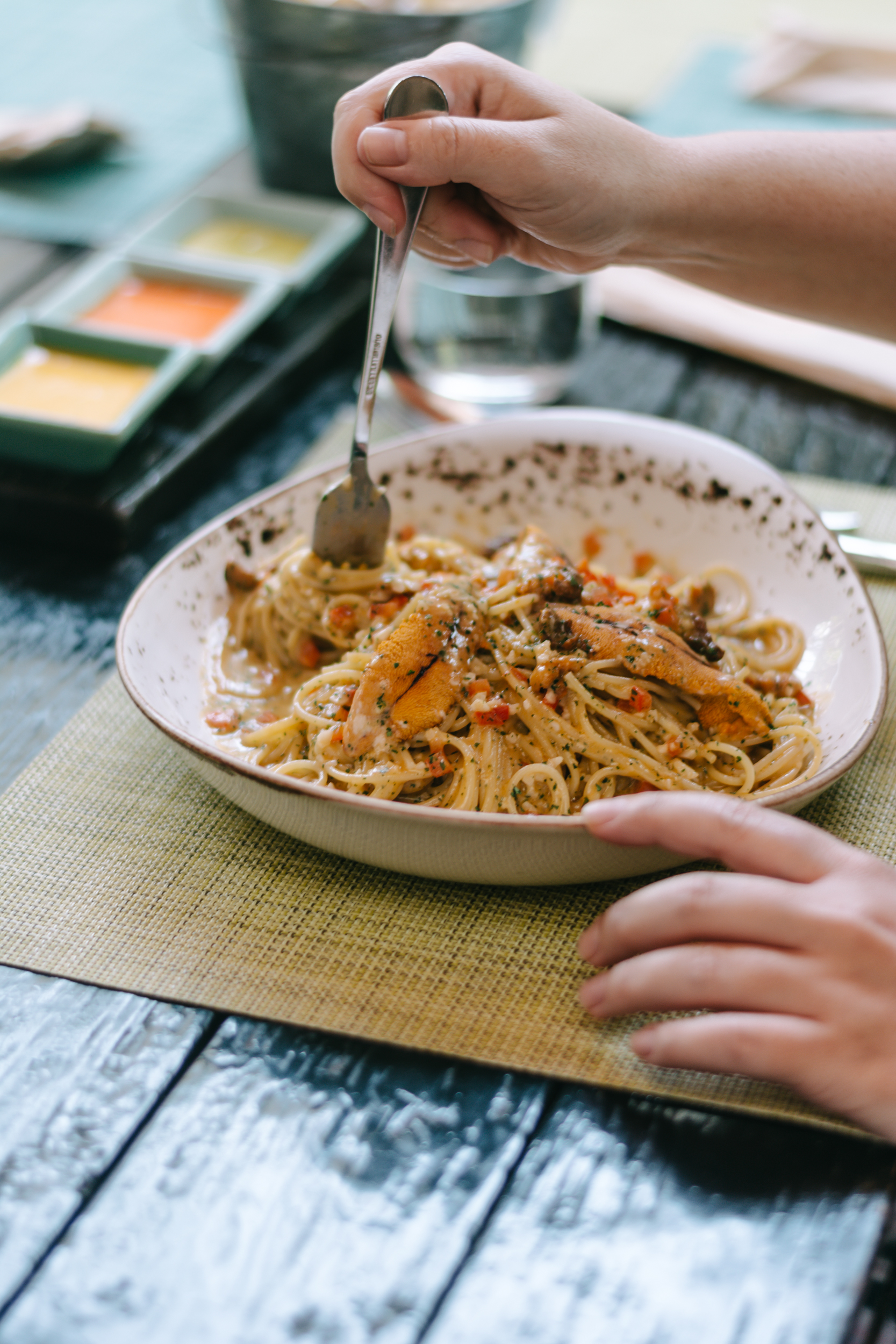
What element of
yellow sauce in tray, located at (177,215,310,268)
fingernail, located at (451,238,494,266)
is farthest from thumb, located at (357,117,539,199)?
yellow sauce in tray, located at (177,215,310,268)

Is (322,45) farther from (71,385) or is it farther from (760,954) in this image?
(760,954)

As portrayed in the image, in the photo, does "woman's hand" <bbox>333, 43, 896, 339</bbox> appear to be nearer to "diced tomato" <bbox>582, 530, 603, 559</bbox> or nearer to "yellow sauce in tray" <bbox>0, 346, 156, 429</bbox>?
"diced tomato" <bbox>582, 530, 603, 559</bbox>

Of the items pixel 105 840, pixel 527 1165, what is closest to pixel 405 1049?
pixel 527 1165

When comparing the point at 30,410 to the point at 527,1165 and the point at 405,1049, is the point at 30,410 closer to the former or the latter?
the point at 405,1049

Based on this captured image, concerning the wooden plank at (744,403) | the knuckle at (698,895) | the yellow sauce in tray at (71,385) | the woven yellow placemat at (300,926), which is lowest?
the woven yellow placemat at (300,926)

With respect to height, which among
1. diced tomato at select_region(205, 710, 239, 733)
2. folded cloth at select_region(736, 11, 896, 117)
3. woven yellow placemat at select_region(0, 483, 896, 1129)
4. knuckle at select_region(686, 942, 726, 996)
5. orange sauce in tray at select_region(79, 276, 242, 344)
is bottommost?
woven yellow placemat at select_region(0, 483, 896, 1129)

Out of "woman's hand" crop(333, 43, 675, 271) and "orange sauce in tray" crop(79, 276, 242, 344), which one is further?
"orange sauce in tray" crop(79, 276, 242, 344)

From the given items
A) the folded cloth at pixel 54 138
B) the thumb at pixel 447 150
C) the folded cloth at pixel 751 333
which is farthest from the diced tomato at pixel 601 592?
the folded cloth at pixel 54 138

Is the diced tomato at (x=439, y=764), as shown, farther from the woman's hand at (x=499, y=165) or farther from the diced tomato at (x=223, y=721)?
the woman's hand at (x=499, y=165)
